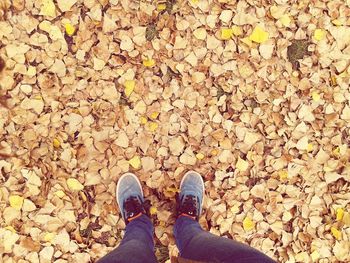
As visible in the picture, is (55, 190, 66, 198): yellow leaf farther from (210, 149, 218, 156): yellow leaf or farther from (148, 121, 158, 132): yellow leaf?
(210, 149, 218, 156): yellow leaf

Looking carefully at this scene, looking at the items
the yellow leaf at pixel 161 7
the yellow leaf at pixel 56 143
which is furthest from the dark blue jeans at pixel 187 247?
the yellow leaf at pixel 161 7

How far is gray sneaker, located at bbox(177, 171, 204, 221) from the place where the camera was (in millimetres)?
2674

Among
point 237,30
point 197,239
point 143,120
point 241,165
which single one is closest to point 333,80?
point 237,30

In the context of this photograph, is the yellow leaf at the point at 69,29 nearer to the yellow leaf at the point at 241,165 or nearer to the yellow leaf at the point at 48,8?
the yellow leaf at the point at 48,8

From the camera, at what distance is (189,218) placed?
2635 mm

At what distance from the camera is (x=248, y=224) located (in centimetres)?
277

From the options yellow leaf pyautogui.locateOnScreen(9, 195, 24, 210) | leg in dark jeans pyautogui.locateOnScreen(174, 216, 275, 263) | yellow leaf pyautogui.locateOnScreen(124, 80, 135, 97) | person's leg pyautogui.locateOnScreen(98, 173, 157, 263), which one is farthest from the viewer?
yellow leaf pyautogui.locateOnScreen(124, 80, 135, 97)

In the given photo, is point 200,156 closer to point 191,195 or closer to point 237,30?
point 191,195

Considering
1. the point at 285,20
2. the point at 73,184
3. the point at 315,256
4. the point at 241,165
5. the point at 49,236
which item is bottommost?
the point at 315,256

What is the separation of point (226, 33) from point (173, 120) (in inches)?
26.0

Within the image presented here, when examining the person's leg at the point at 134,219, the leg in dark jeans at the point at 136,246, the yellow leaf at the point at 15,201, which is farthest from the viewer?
the yellow leaf at the point at 15,201

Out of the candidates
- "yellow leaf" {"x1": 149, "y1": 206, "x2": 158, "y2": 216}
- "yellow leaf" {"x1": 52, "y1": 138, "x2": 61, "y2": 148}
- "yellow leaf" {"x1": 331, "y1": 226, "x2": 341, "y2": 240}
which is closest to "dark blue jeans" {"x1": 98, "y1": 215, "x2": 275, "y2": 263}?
"yellow leaf" {"x1": 149, "y1": 206, "x2": 158, "y2": 216}

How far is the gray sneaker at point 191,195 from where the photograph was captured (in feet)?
8.77

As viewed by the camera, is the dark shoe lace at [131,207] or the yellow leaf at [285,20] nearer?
the dark shoe lace at [131,207]
